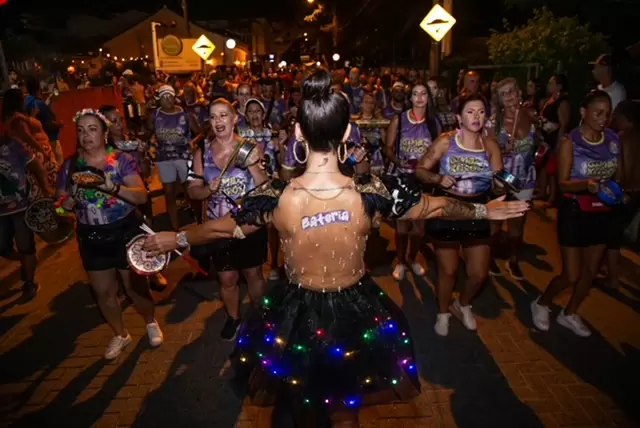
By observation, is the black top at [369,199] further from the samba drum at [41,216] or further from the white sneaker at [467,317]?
the samba drum at [41,216]

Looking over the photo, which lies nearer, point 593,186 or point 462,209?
point 462,209

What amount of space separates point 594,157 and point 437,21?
826 centimetres

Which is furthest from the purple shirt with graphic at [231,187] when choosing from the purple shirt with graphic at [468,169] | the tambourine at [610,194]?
the tambourine at [610,194]

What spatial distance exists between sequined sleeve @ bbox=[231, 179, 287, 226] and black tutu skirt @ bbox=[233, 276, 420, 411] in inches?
18.5

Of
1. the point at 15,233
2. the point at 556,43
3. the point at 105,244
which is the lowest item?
the point at 15,233

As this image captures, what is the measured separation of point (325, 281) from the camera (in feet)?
9.59

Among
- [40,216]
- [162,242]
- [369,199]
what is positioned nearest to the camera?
[369,199]

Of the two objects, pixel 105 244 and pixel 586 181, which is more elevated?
pixel 586 181

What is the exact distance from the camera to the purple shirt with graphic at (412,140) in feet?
20.9

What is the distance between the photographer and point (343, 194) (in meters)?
2.79

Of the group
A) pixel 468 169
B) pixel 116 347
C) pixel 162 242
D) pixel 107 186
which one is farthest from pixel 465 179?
pixel 116 347

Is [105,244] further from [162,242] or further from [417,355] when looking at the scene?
[417,355]

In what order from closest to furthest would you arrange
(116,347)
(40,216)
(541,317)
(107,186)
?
(107,186) < (116,347) < (541,317) < (40,216)

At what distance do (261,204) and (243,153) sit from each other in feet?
5.49
